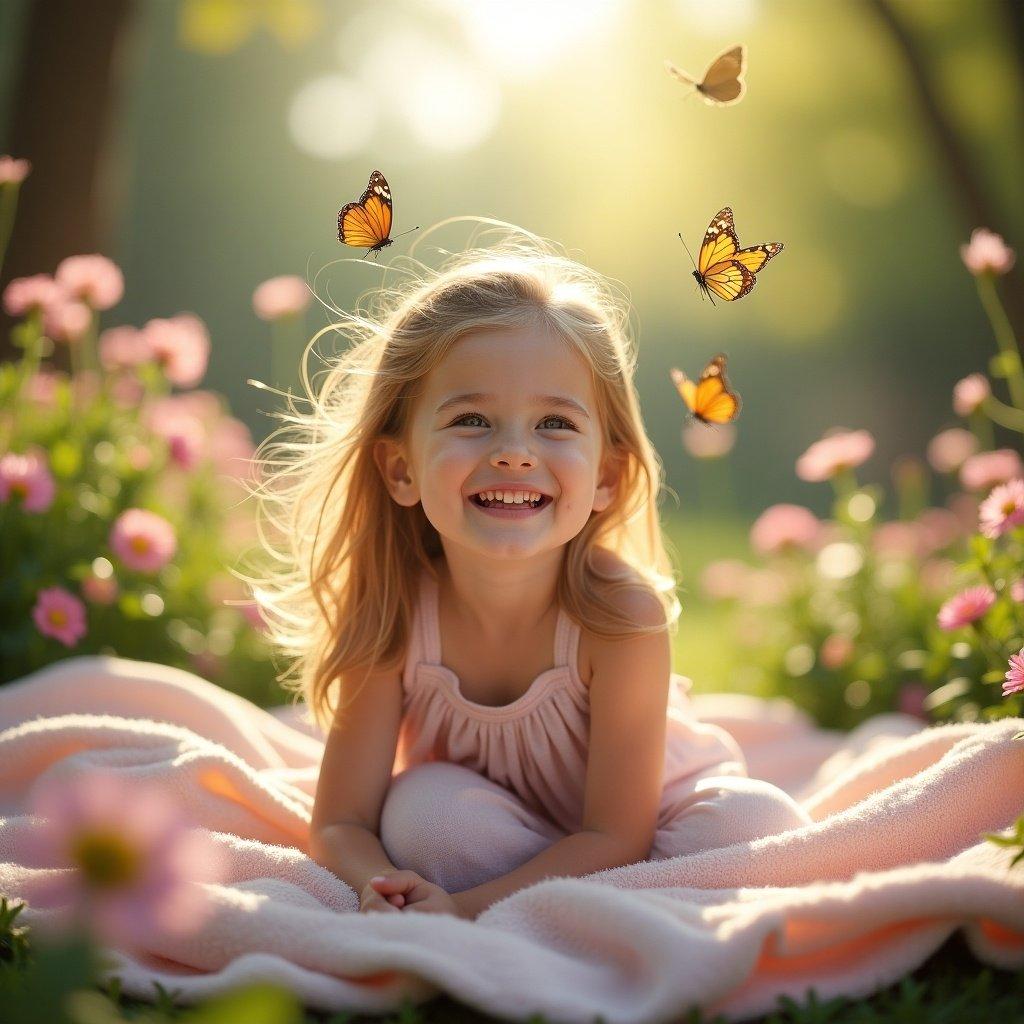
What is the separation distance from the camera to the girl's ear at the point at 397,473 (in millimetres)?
2217

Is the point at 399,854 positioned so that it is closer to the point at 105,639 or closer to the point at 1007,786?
the point at 1007,786

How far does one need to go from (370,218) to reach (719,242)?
543 millimetres

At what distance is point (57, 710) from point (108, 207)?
2.56m

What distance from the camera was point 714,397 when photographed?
216 centimetres

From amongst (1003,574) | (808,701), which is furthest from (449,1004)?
(808,701)

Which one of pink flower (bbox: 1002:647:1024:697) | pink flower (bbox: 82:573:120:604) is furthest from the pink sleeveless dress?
pink flower (bbox: 82:573:120:604)

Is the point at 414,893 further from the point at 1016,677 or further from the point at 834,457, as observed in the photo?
the point at 834,457

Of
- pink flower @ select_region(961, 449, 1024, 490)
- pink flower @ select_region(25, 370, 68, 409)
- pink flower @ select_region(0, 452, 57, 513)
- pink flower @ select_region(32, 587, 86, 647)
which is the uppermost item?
pink flower @ select_region(961, 449, 1024, 490)

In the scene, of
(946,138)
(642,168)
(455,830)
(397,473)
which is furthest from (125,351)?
(642,168)

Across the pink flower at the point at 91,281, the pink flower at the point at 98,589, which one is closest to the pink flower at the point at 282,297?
the pink flower at the point at 91,281

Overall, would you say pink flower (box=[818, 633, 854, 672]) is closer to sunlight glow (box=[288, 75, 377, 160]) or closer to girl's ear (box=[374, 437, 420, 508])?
girl's ear (box=[374, 437, 420, 508])

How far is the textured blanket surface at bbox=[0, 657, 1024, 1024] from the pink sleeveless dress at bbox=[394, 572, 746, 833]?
29 cm

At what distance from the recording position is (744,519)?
902 cm

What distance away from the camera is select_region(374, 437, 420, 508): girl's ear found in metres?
2.22
